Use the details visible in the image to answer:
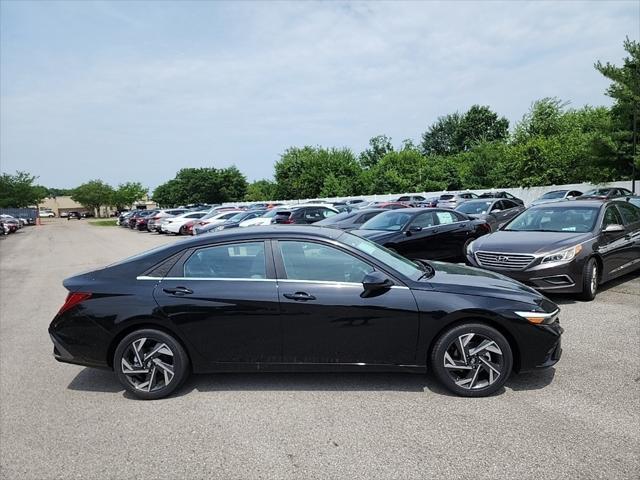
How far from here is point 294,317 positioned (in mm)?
3891

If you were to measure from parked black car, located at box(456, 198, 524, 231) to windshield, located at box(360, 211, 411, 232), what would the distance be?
4.95 m

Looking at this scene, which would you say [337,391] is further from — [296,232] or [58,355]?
[58,355]

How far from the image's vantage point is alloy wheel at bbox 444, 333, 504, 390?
3.79m

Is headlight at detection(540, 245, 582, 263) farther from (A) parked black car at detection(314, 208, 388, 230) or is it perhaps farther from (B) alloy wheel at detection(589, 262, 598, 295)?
(A) parked black car at detection(314, 208, 388, 230)

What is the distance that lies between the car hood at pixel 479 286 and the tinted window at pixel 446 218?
21.4 feet

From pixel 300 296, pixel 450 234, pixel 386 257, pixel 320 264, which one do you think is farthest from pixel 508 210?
pixel 300 296

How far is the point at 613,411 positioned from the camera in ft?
11.3

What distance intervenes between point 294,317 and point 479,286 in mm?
1617

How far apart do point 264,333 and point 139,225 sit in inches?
1416

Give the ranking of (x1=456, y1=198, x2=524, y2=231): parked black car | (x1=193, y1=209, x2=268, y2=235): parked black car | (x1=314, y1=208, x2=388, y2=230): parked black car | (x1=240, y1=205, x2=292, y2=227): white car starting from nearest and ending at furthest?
(x1=314, y1=208, x2=388, y2=230): parked black car → (x1=456, y1=198, x2=524, y2=231): parked black car → (x1=240, y1=205, x2=292, y2=227): white car → (x1=193, y1=209, x2=268, y2=235): parked black car

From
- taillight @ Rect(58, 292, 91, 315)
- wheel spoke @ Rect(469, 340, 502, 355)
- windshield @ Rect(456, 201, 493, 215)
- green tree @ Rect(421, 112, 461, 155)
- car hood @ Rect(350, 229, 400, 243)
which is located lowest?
wheel spoke @ Rect(469, 340, 502, 355)

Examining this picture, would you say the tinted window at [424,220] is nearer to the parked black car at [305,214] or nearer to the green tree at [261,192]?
the parked black car at [305,214]

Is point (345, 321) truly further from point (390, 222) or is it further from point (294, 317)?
point (390, 222)

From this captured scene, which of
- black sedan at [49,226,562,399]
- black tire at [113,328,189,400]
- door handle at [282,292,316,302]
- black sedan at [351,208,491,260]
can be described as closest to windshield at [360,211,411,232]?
black sedan at [351,208,491,260]
